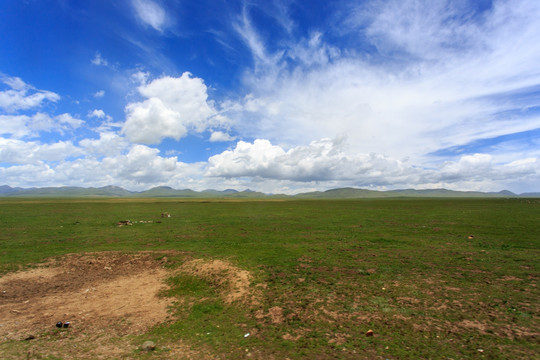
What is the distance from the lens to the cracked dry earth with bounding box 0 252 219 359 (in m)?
8.80

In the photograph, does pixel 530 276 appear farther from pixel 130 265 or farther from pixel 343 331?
pixel 130 265

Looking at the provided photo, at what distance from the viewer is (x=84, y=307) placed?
12.0m

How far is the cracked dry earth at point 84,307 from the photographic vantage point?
8797mm

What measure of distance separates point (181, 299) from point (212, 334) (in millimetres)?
4032

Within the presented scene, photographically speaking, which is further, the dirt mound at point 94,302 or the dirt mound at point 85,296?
the dirt mound at point 85,296

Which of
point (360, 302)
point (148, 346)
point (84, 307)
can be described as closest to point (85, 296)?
point (84, 307)

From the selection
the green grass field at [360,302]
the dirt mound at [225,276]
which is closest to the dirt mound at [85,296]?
the green grass field at [360,302]

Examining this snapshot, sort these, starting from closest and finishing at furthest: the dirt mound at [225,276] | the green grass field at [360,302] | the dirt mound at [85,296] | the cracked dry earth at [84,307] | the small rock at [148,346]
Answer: the green grass field at [360,302] < the small rock at [148,346] < the cracked dry earth at [84,307] < the dirt mound at [85,296] < the dirt mound at [225,276]

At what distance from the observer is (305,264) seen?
1750 cm

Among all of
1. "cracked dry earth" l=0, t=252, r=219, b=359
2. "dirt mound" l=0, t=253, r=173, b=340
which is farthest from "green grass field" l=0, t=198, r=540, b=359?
"dirt mound" l=0, t=253, r=173, b=340

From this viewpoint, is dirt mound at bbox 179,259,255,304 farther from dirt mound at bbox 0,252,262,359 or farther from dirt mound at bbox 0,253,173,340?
dirt mound at bbox 0,253,173,340

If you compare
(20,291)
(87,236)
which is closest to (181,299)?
(20,291)

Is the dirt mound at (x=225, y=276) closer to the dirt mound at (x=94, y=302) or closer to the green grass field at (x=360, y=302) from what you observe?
the dirt mound at (x=94, y=302)

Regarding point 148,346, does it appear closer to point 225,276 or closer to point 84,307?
point 84,307
